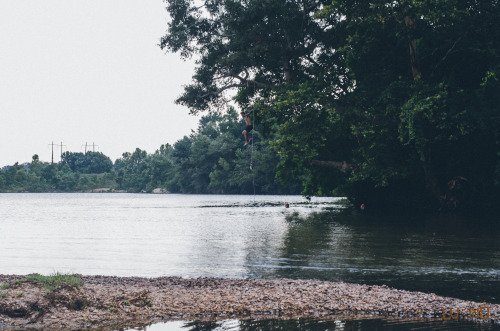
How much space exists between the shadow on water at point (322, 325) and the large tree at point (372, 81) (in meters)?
22.0

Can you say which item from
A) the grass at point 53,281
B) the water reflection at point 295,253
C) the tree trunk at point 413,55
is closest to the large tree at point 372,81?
the tree trunk at point 413,55

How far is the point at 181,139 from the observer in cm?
16362

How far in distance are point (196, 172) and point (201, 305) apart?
463 ft

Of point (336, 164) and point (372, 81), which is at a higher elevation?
point (372, 81)

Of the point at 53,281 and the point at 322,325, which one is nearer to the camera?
the point at 322,325

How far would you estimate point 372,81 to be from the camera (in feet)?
123

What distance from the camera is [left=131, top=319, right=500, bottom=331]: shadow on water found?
9.65 m

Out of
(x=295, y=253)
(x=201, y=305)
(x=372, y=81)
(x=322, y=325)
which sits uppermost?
(x=372, y=81)

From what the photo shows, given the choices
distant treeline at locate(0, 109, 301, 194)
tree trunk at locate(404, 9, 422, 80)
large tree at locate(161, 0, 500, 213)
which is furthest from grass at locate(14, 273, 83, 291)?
distant treeline at locate(0, 109, 301, 194)

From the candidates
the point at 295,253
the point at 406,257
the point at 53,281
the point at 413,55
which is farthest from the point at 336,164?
the point at 53,281

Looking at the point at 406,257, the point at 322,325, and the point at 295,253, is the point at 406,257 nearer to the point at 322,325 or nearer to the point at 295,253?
the point at 295,253

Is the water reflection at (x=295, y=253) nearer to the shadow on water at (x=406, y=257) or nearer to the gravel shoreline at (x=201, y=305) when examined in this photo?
the shadow on water at (x=406, y=257)

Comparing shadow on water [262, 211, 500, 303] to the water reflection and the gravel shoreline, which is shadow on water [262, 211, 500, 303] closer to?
the water reflection

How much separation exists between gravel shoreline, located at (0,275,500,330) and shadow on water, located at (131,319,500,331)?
346 millimetres
